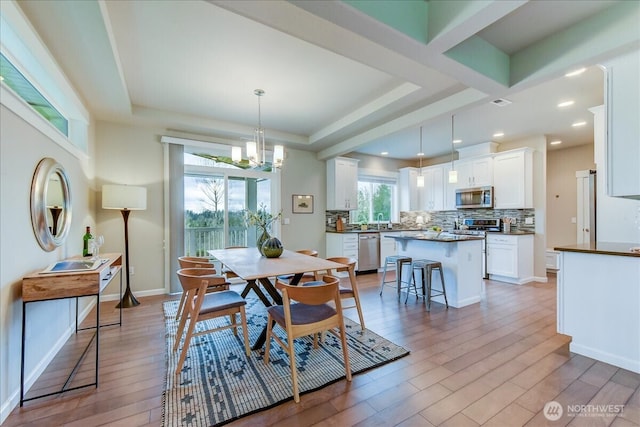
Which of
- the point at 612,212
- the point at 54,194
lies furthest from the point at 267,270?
the point at 612,212

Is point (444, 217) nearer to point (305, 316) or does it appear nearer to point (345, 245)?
point (345, 245)

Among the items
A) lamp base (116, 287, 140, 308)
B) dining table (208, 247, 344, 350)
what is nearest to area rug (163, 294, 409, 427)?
dining table (208, 247, 344, 350)

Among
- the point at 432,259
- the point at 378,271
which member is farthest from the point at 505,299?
the point at 378,271

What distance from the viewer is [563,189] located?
5973mm

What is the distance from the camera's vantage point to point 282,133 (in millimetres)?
4934

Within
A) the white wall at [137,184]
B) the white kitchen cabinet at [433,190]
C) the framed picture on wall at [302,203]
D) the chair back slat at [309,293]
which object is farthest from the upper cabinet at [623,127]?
the white wall at [137,184]

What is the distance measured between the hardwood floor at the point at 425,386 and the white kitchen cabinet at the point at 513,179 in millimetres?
2858

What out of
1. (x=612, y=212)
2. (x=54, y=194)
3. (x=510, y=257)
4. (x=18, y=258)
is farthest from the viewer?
(x=510, y=257)

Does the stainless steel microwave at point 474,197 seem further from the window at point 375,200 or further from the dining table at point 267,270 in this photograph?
the dining table at point 267,270

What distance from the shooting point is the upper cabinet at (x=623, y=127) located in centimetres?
220

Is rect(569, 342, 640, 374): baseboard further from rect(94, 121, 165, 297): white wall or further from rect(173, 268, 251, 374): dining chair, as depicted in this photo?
rect(94, 121, 165, 297): white wall

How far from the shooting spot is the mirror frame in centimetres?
209

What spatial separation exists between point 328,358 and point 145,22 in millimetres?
3043

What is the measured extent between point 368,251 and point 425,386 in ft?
12.6
